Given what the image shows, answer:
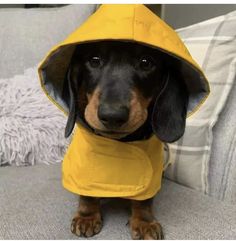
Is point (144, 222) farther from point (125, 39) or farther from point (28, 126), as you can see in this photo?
point (28, 126)

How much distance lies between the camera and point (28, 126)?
1482 mm

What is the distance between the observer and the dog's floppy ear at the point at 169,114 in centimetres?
102

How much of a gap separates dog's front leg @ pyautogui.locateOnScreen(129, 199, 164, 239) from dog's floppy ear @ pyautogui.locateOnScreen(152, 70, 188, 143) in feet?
0.59

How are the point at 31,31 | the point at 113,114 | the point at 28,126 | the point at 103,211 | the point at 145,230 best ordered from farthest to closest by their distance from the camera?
the point at 31,31 → the point at 28,126 → the point at 103,211 → the point at 145,230 → the point at 113,114

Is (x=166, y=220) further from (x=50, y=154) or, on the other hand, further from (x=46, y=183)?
(x=50, y=154)

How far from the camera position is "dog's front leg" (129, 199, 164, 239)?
97 centimetres

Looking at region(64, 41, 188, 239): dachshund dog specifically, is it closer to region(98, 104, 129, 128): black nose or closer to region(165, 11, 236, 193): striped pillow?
region(98, 104, 129, 128): black nose

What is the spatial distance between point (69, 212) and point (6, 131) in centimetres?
50

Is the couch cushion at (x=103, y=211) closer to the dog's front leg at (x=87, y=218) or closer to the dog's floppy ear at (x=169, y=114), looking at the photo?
the dog's front leg at (x=87, y=218)

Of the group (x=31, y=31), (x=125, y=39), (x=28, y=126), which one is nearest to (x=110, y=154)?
(x=125, y=39)

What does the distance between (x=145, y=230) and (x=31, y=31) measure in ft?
3.67

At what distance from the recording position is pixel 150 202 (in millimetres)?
1071

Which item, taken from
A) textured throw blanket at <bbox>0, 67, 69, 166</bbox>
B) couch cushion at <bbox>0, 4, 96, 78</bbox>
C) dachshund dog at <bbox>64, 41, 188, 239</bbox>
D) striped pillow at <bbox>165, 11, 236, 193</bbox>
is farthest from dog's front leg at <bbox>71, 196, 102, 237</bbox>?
couch cushion at <bbox>0, 4, 96, 78</bbox>

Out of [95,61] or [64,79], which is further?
[64,79]
